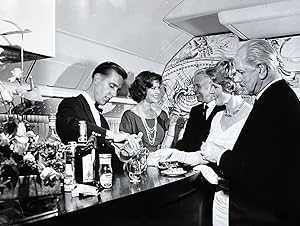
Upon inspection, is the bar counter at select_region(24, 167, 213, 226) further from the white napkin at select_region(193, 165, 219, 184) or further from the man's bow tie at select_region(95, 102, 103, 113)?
the man's bow tie at select_region(95, 102, 103, 113)

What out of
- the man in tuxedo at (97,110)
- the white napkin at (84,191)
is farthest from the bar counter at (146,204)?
the man in tuxedo at (97,110)

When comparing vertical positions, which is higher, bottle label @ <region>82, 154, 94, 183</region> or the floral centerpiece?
the floral centerpiece

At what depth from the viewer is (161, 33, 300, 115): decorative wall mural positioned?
209 cm

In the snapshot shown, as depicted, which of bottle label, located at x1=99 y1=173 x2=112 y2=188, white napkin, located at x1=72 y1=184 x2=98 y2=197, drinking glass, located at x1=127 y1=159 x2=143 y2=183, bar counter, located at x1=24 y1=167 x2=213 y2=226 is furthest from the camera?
drinking glass, located at x1=127 y1=159 x2=143 y2=183

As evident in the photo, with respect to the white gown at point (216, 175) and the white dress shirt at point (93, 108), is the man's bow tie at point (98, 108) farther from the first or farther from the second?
the white gown at point (216, 175)

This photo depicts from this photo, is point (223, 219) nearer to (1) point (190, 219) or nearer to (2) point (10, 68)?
(1) point (190, 219)

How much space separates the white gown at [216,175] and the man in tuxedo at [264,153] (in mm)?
35

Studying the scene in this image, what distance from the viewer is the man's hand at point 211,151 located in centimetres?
206

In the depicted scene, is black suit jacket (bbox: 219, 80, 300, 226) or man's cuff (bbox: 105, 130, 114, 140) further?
man's cuff (bbox: 105, 130, 114, 140)

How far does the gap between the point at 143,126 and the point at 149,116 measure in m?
0.07

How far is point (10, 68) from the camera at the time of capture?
167 cm

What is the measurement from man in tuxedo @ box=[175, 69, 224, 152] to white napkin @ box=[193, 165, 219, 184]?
0.38ft

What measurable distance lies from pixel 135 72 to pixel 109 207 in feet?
3.65

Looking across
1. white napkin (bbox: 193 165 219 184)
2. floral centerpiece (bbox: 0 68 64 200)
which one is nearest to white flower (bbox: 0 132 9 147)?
floral centerpiece (bbox: 0 68 64 200)
